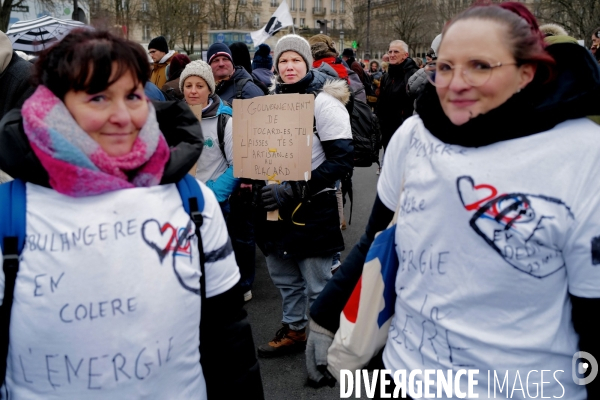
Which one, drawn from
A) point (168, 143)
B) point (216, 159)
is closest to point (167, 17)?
point (216, 159)

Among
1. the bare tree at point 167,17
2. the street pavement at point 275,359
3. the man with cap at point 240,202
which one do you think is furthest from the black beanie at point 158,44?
the bare tree at point 167,17

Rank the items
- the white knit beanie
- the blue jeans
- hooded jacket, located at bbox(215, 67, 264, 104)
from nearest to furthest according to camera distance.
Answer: the blue jeans, the white knit beanie, hooded jacket, located at bbox(215, 67, 264, 104)

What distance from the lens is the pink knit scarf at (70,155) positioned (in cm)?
131

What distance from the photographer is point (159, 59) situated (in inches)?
294

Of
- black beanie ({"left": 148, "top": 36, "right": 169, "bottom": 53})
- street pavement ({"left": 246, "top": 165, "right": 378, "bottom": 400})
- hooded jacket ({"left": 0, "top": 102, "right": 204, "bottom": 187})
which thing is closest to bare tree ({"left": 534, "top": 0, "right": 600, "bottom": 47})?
black beanie ({"left": 148, "top": 36, "right": 169, "bottom": 53})

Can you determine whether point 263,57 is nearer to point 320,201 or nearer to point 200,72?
point 200,72

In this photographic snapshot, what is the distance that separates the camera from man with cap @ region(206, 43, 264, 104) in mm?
5027

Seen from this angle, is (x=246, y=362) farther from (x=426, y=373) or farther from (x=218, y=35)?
(x=218, y=35)

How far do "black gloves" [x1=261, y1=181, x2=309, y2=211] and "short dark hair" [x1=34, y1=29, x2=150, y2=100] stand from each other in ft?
5.81

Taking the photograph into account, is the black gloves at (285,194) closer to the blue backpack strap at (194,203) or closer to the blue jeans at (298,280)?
the blue jeans at (298,280)

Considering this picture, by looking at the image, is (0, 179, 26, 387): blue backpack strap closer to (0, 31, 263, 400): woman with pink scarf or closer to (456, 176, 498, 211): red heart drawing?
(0, 31, 263, 400): woman with pink scarf

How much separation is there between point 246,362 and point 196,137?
2.33 feet

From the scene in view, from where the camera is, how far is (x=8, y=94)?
3.57m

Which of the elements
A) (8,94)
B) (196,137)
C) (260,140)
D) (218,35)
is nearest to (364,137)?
(260,140)
